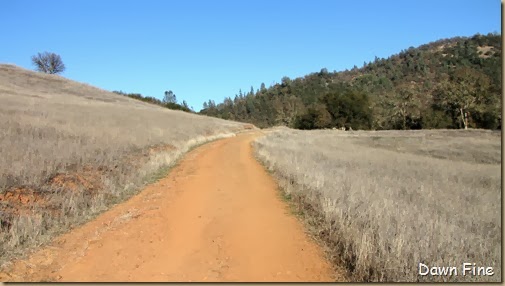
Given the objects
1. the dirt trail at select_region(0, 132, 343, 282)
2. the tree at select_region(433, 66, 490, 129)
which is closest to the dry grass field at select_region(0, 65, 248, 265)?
the dirt trail at select_region(0, 132, 343, 282)

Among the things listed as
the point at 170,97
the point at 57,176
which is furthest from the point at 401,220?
the point at 170,97

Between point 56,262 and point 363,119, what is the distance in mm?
81048

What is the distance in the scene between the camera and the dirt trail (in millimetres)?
5641

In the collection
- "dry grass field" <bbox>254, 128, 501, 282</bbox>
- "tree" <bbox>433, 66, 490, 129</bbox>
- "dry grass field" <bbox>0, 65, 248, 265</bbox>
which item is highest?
"tree" <bbox>433, 66, 490, 129</bbox>

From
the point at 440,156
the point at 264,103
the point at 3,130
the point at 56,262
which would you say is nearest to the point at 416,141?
the point at 440,156

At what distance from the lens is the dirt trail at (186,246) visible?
564cm

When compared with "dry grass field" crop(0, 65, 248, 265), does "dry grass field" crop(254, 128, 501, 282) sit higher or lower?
lower

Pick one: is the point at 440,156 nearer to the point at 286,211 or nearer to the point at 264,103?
the point at 286,211

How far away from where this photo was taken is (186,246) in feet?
22.0

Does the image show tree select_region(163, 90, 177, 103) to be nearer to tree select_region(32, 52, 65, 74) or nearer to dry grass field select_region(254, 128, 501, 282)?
tree select_region(32, 52, 65, 74)

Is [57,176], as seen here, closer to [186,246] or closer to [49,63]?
[186,246]

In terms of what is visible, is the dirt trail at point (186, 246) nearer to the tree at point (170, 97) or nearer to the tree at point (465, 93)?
the tree at point (465, 93)

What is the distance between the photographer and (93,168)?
1226 cm

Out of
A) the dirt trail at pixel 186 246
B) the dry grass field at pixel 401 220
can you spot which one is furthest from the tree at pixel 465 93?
the dirt trail at pixel 186 246
